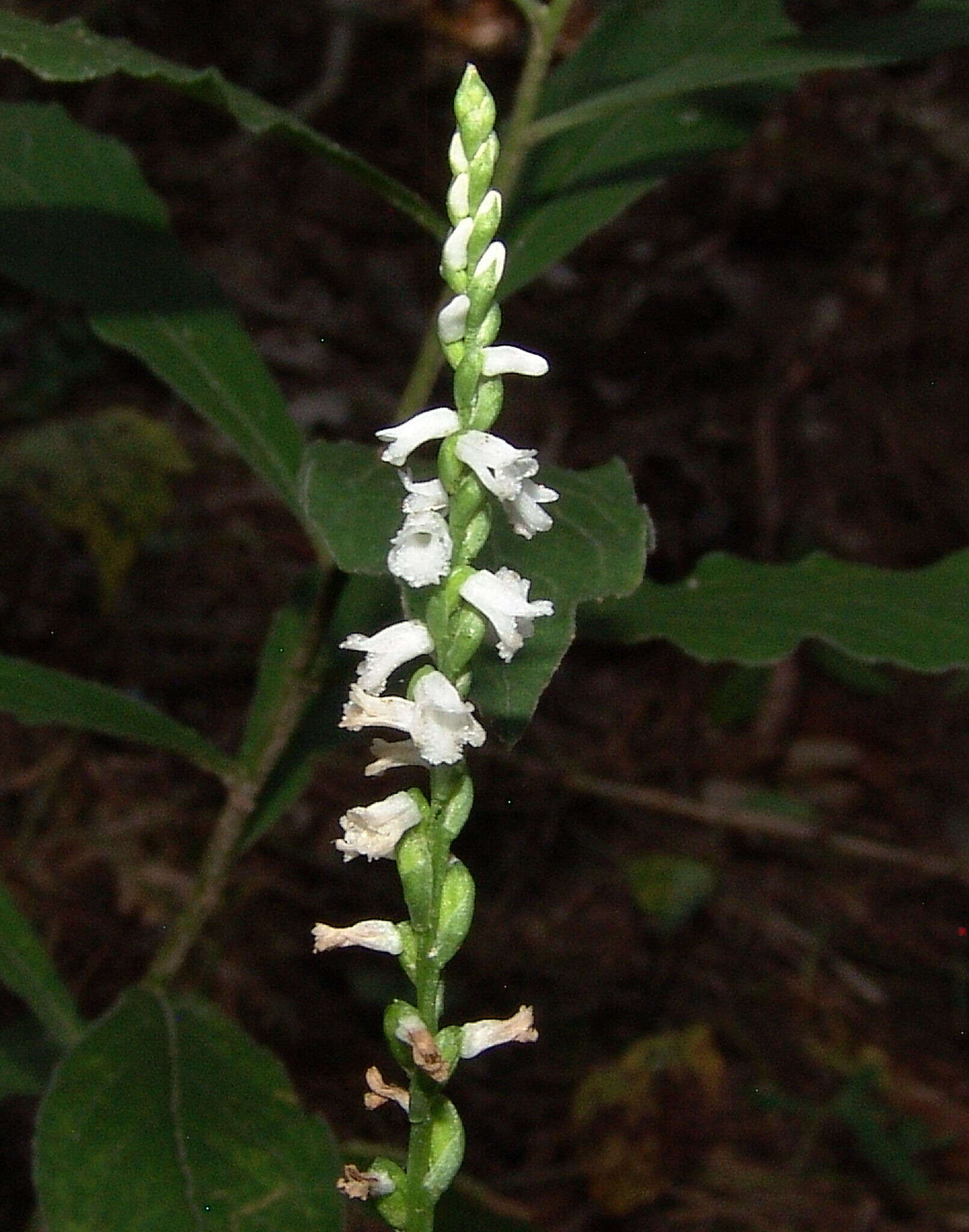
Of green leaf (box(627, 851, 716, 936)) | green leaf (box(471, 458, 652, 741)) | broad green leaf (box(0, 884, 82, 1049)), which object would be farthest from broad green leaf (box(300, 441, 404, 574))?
green leaf (box(627, 851, 716, 936))

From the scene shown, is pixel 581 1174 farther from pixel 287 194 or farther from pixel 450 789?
pixel 287 194

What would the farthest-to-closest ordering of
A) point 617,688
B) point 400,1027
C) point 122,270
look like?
point 617,688
point 122,270
point 400,1027

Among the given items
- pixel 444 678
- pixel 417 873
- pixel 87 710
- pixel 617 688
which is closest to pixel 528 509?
pixel 444 678

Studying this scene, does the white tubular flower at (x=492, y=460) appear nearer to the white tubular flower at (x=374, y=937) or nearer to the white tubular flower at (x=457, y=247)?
the white tubular flower at (x=457, y=247)

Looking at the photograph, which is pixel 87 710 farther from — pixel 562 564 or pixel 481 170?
pixel 481 170

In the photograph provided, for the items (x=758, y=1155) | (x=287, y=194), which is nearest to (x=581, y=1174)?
(x=758, y=1155)

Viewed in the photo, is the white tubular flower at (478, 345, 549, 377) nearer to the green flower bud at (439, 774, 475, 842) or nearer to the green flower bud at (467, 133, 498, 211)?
the green flower bud at (467, 133, 498, 211)
